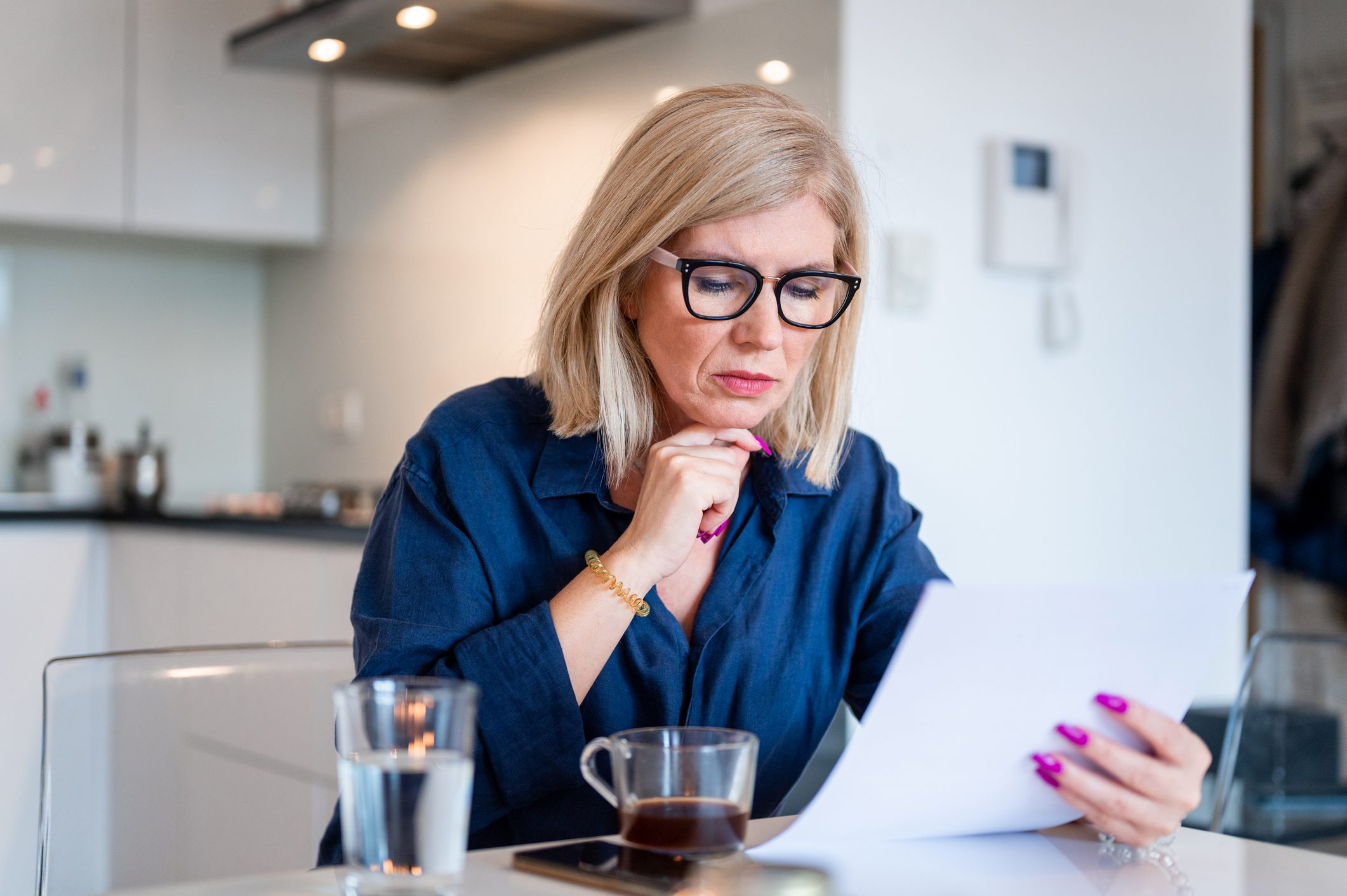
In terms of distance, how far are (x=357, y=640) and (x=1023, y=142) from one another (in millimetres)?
1626

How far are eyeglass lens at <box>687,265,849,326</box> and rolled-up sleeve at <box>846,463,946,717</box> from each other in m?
0.24

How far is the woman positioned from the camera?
1.12 meters

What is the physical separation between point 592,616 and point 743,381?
255mm

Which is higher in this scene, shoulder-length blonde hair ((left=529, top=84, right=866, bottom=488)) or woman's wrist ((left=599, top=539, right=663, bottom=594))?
shoulder-length blonde hair ((left=529, top=84, right=866, bottom=488))

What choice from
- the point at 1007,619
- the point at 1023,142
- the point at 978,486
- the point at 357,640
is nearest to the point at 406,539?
the point at 357,640

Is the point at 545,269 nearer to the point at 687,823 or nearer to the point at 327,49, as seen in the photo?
the point at 327,49

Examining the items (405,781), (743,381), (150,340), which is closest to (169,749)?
(743,381)

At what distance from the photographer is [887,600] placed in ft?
4.27

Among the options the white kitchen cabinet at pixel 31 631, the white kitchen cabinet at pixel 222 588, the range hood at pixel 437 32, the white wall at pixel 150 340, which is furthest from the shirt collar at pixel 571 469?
the white wall at pixel 150 340

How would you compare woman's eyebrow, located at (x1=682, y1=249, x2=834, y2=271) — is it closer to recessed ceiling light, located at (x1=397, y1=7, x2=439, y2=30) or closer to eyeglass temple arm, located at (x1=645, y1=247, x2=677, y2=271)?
eyeglass temple arm, located at (x1=645, y1=247, x2=677, y2=271)

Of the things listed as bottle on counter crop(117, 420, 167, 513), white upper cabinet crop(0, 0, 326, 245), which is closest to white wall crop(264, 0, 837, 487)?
white upper cabinet crop(0, 0, 326, 245)

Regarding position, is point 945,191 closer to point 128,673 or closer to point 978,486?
point 978,486

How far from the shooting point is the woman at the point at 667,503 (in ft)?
3.67

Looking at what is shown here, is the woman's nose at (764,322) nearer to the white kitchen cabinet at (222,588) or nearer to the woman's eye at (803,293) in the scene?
the woman's eye at (803,293)
